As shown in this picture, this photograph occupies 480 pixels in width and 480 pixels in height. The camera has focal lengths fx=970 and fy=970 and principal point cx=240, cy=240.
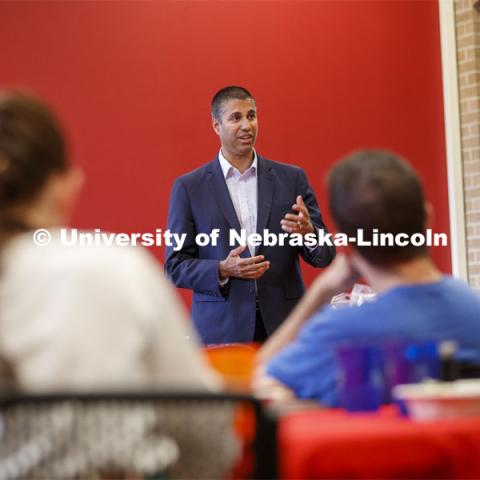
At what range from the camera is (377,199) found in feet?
5.74

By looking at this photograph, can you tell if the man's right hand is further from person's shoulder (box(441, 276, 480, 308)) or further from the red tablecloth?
the red tablecloth

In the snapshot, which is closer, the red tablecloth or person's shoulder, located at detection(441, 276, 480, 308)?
the red tablecloth

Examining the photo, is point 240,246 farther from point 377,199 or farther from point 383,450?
point 383,450

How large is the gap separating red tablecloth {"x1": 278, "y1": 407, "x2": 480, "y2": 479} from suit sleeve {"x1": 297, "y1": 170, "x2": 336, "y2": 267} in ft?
9.12

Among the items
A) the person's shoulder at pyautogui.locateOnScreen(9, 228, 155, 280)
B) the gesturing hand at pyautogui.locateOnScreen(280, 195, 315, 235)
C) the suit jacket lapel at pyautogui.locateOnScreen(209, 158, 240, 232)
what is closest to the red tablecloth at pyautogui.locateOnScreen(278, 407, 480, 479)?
the person's shoulder at pyautogui.locateOnScreen(9, 228, 155, 280)

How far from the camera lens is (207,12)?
19.4 ft

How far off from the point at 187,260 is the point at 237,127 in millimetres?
722

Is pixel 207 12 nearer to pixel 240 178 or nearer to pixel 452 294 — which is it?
pixel 240 178

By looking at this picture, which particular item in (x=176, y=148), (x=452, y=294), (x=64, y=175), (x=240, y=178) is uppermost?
(x=176, y=148)

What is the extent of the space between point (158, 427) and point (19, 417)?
16cm

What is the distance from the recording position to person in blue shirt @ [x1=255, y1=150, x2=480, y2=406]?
1714 mm

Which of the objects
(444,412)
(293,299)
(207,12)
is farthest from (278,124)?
(444,412)

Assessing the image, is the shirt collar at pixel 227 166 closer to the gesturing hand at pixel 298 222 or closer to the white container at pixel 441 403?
the gesturing hand at pixel 298 222

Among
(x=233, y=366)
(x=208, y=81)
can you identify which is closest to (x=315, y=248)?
(x=208, y=81)
